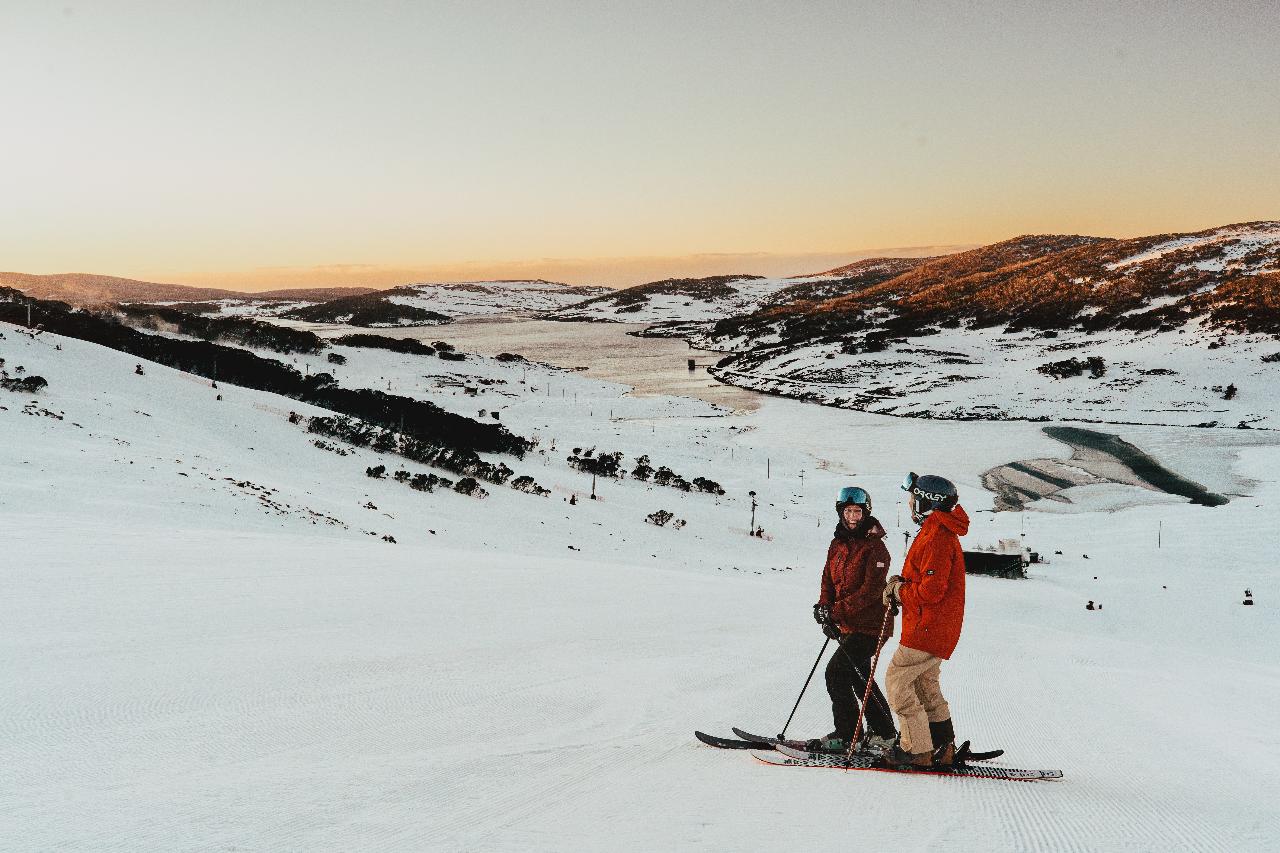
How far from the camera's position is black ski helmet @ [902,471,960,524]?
501cm

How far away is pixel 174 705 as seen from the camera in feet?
17.8

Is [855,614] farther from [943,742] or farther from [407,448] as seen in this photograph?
[407,448]

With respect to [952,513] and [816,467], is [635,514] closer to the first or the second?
[816,467]

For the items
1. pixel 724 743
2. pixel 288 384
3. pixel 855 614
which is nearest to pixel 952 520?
pixel 855 614

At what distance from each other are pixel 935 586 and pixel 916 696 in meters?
0.82

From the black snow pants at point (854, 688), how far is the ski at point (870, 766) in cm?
32

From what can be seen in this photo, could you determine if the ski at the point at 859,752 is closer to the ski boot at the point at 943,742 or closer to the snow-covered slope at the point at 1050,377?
the ski boot at the point at 943,742

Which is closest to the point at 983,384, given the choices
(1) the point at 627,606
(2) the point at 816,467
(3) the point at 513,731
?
(2) the point at 816,467

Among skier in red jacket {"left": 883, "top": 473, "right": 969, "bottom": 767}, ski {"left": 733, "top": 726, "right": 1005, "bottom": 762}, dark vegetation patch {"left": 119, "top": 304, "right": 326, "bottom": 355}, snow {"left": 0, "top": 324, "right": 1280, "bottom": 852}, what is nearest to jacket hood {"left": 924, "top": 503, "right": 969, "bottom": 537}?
skier in red jacket {"left": 883, "top": 473, "right": 969, "bottom": 767}

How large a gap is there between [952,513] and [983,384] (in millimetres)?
86762

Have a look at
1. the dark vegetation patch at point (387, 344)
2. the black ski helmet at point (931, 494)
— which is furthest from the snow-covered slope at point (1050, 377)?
the black ski helmet at point (931, 494)

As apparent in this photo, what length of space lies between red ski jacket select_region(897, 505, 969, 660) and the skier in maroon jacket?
0.33 metres

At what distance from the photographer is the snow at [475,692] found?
12.8 ft

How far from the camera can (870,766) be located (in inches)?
206
